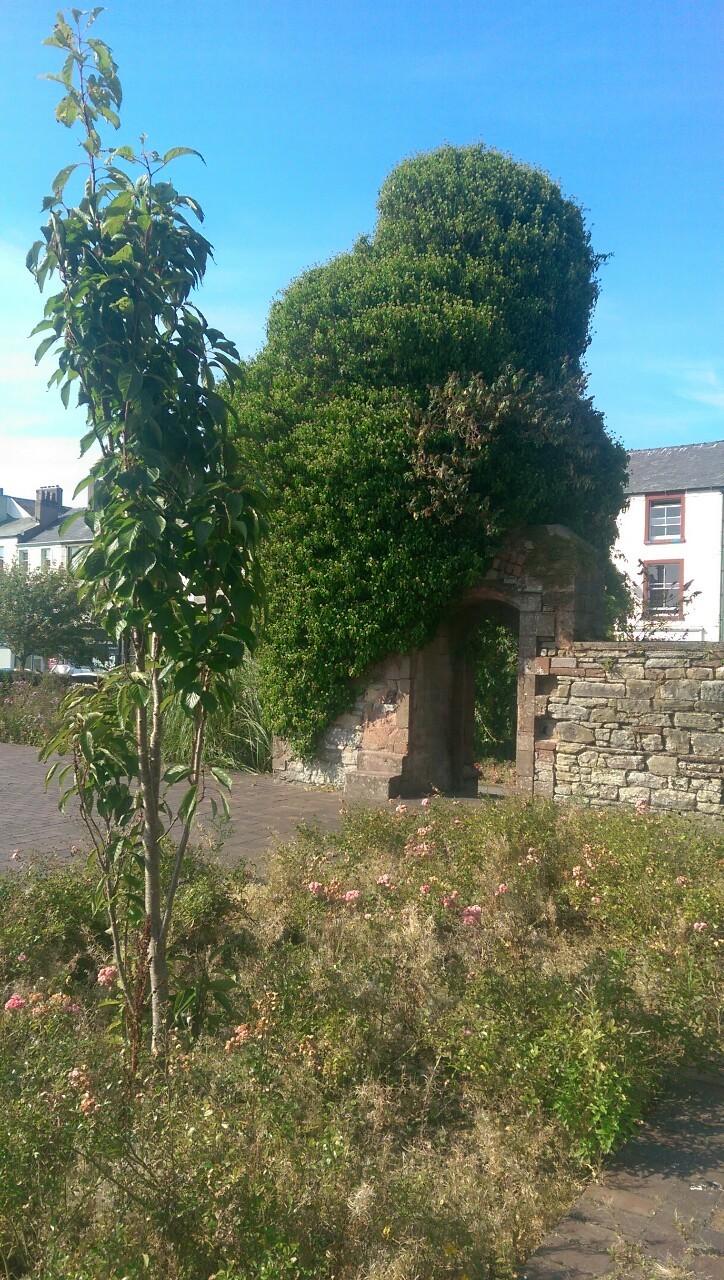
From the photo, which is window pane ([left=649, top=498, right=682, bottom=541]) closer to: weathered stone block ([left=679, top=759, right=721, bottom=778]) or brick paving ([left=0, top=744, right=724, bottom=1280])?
weathered stone block ([left=679, top=759, right=721, bottom=778])

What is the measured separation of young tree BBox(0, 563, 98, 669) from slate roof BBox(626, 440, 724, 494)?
20.0 meters

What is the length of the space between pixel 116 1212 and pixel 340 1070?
3.87 ft

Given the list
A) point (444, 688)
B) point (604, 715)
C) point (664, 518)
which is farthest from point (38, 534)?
point (604, 715)

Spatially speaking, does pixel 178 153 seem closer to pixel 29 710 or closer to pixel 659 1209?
pixel 659 1209

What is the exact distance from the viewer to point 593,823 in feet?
21.7

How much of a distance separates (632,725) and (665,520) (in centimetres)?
2777

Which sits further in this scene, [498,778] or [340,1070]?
[498,778]

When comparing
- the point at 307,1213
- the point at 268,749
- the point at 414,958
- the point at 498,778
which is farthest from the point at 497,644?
the point at 307,1213

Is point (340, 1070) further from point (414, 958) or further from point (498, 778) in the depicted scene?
point (498, 778)

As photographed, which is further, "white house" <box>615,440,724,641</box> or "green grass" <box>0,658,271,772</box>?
"white house" <box>615,440,724,641</box>

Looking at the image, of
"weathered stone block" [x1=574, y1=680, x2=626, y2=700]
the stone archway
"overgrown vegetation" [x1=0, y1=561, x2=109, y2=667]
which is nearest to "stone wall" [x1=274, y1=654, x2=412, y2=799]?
the stone archway

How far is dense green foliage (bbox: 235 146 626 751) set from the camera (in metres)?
10.4

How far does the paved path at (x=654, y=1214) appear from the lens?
2426 mm

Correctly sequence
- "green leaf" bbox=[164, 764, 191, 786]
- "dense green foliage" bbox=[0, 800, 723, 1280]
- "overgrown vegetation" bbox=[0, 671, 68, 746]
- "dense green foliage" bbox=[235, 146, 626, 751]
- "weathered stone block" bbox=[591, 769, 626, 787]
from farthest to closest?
"overgrown vegetation" bbox=[0, 671, 68, 746]
"dense green foliage" bbox=[235, 146, 626, 751]
"weathered stone block" bbox=[591, 769, 626, 787]
"green leaf" bbox=[164, 764, 191, 786]
"dense green foliage" bbox=[0, 800, 723, 1280]
